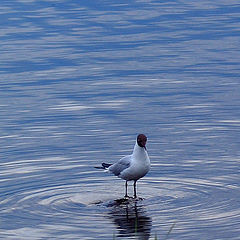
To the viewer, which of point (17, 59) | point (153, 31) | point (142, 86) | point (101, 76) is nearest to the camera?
point (142, 86)

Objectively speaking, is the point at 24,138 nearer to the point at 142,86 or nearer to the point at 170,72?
the point at 142,86

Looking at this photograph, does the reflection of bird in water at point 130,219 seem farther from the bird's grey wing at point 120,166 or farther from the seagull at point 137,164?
the bird's grey wing at point 120,166

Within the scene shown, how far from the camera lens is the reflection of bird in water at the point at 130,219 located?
45.2ft

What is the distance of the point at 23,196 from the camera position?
1556cm

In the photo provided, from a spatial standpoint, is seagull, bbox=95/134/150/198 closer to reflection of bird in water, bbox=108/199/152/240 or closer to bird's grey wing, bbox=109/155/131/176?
bird's grey wing, bbox=109/155/131/176

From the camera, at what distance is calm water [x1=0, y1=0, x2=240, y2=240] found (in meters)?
14.5

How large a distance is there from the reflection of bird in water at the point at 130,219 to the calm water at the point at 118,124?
21 millimetres

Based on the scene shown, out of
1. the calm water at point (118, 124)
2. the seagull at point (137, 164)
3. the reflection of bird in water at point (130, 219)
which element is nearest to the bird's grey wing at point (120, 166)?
the seagull at point (137, 164)

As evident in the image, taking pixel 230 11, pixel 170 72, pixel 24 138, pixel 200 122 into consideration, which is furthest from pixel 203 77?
pixel 230 11

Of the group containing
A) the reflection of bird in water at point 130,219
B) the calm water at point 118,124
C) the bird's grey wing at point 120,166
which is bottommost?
the reflection of bird in water at point 130,219

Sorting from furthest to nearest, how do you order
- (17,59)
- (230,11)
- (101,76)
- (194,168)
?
(230,11)
(17,59)
(101,76)
(194,168)

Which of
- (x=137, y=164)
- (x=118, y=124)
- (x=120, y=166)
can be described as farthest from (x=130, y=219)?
(x=118, y=124)

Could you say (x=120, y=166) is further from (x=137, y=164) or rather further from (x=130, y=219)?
(x=130, y=219)

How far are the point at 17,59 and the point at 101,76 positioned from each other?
4.15m
